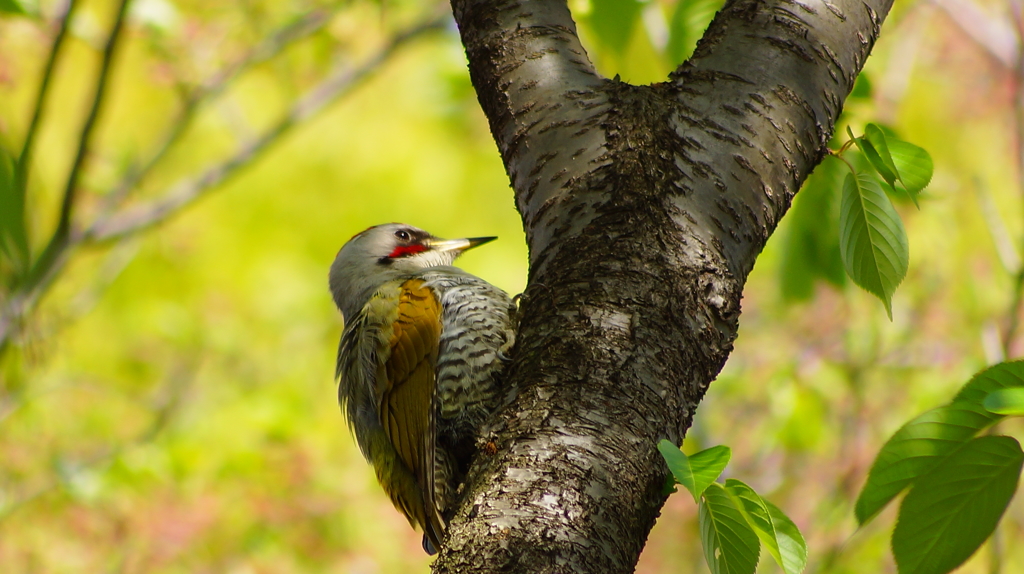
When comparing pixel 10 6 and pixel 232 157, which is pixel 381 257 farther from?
pixel 10 6

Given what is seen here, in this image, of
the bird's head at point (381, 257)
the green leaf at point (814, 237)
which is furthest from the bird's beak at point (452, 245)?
the green leaf at point (814, 237)

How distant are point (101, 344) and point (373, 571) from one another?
467 cm

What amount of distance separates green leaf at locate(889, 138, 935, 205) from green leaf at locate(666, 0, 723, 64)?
854 millimetres

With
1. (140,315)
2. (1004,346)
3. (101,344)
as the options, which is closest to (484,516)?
(1004,346)

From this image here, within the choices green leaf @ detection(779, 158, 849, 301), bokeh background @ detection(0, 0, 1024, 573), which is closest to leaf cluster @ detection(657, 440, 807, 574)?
green leaf @ detection(779, 158, 849, 301)

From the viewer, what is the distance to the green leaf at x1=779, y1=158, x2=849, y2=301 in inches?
88.2

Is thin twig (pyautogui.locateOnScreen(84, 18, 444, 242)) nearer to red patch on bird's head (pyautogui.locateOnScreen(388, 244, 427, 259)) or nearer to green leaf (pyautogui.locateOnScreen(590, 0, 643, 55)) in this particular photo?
red patch on bird's head (pyautogui.locateOnScreen(388, 244, 427, 259))

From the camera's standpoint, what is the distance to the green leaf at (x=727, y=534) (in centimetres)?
127

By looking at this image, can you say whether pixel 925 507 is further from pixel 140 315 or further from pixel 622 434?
pixel 140 315

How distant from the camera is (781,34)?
59.8 inches

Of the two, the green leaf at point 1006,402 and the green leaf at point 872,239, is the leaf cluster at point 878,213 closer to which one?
the green leaf at point 872,239

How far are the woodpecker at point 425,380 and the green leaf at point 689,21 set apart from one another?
3.19ft

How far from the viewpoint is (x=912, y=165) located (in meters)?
1.47

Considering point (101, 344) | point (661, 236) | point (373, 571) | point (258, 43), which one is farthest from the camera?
point (101, 344)
